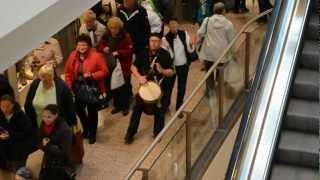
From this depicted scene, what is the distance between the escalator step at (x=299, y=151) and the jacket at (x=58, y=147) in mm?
2528

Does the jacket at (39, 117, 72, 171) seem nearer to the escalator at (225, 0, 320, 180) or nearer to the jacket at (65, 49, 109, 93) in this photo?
the jacket at (65, 49, 109, 93)

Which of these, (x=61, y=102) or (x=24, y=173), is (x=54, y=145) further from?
(x=61, y=102)

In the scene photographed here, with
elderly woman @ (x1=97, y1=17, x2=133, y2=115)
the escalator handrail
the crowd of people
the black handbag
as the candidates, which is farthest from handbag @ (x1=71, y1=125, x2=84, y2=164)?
the escalator handrail

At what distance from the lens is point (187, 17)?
1523cm

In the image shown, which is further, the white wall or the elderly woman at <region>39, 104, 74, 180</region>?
the elderly woman at <region>39, 104, 74, 180</region>

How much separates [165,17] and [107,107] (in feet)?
11.3

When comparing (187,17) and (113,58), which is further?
(187,17)

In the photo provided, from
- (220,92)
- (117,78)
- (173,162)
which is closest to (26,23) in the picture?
(173,162)

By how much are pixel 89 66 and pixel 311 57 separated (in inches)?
121

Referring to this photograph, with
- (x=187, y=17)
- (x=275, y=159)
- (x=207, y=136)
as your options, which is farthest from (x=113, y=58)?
(x=187, y=17)

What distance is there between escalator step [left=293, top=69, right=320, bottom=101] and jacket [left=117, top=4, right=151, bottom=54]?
427cm

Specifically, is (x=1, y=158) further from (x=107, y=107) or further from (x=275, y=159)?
(x=275, y=159)

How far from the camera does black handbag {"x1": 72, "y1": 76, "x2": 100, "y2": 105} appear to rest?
905cm

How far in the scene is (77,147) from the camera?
8781 mm
